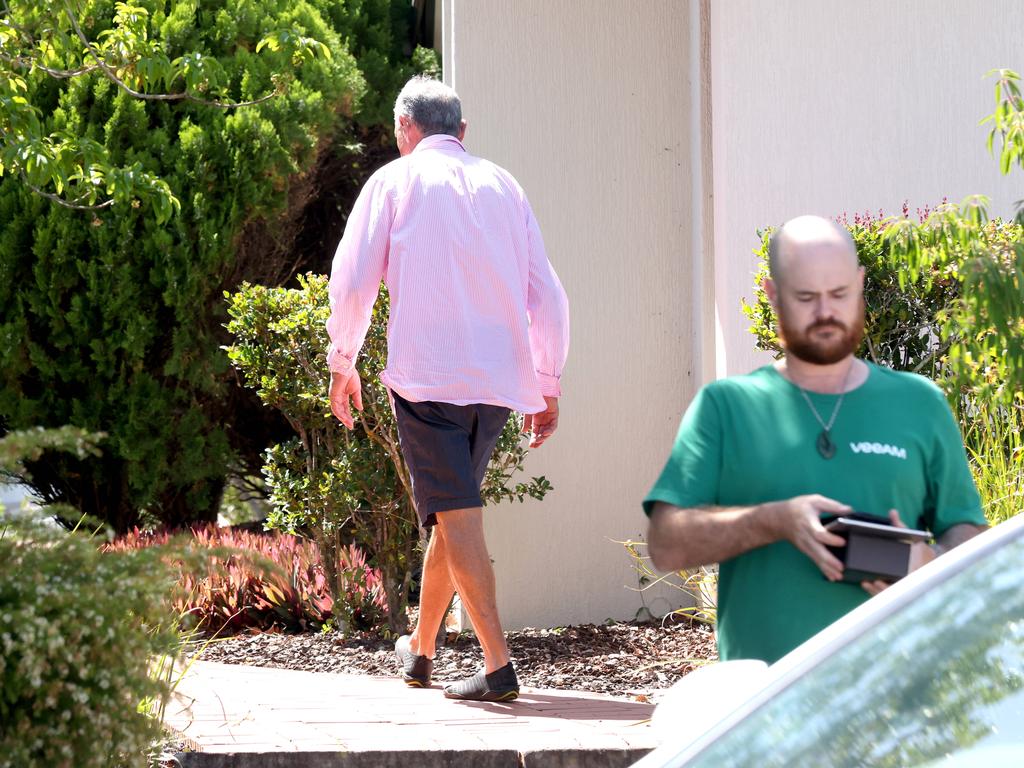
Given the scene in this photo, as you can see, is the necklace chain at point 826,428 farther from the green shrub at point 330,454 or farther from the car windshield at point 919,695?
the green shrub at point 330,454

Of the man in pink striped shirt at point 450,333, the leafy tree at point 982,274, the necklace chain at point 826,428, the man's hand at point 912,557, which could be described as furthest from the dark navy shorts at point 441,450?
the man's hand at point 912,557

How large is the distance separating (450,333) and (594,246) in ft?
6.86

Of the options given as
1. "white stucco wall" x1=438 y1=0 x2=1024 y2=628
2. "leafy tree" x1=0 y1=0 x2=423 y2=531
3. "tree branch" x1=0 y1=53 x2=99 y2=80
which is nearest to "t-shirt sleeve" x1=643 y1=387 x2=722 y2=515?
"tree branch" x1=0 y1=53 x2=99 y2=80

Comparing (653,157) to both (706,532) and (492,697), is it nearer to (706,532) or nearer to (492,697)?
(492,697)

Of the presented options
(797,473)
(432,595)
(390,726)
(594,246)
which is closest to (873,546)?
(797,473)

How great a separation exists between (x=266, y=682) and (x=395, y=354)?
1341 mm

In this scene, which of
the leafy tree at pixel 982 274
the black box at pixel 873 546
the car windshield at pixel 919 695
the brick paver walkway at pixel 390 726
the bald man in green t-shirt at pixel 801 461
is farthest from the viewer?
the leafy tree at pixel 982 274

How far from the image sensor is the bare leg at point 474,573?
15.3 feet

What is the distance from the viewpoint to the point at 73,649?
3.00 m

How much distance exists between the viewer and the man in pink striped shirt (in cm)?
466

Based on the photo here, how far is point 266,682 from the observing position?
5.15m

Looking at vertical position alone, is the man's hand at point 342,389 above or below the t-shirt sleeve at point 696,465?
below

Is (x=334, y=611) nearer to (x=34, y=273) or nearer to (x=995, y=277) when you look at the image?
(x=34, y=273)

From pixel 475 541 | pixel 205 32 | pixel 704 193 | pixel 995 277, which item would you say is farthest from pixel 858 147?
pixel 205 32
